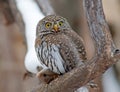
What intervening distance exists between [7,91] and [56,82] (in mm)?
1885

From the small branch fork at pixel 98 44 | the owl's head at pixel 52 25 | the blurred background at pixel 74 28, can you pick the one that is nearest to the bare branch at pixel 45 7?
the owl's head at pixel 52 25

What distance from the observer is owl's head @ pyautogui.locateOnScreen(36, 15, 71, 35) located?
1.52 m

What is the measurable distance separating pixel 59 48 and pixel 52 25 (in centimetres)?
11

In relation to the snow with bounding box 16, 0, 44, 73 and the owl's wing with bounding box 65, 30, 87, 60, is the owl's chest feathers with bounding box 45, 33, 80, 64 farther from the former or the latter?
the snow with bounding box 16, 0, 44, 73

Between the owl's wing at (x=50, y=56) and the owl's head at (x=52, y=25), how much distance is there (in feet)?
0.17

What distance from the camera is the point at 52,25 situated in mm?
1530

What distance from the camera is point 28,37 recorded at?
6.11ft

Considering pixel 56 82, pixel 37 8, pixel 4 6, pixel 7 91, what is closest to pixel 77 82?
pixel 56 82

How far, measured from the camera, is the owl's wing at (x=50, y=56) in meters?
1.45

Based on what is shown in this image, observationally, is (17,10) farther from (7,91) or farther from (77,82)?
(7,91)

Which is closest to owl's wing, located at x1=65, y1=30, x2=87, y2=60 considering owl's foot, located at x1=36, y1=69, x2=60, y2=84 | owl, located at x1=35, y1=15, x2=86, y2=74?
owl, located at x1=35, y1=15, x2=86, y2=74

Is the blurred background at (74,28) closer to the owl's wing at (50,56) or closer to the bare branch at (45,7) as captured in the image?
the bare branch at (45,7)

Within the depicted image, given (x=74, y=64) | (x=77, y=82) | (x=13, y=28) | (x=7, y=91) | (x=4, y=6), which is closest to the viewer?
(x=77, y=82)

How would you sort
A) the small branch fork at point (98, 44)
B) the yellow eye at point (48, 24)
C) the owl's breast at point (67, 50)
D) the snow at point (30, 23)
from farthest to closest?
the snow at point (30, 23)
the yellow eye at point (48, 24)
the owl's breast at point (67, 50)
the small branch fork at point (98, 44)
